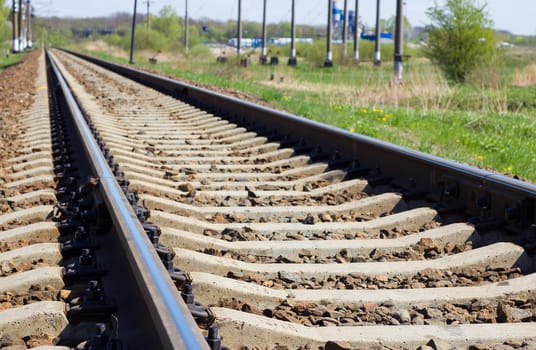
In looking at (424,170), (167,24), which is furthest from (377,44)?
(167,24)

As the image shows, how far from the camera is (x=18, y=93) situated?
52.7 feet

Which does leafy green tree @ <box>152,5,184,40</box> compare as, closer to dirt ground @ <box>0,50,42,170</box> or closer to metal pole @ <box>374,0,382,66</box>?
metal pole @ <box>374,0,382,66</box>

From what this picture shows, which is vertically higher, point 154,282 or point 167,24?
point 167,24

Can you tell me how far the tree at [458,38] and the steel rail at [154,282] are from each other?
90.8 ft

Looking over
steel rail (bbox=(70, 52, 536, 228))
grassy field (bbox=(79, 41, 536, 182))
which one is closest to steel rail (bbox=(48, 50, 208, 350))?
steel rail (bbox=(70, 52, 536, 228))

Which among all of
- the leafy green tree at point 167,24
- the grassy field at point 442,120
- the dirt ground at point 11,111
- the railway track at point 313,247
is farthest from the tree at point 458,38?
Result: the leafy green tree at point 167,24

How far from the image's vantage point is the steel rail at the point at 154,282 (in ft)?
6.93

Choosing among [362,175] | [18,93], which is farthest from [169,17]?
[362,175]

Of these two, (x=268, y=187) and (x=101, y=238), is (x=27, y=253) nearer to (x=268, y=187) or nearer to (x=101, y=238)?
(x=101, y=238)

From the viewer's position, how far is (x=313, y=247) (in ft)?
12.6

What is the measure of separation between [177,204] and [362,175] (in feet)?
5.12

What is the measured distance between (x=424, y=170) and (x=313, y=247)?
1416mm

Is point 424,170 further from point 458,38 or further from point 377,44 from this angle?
point 377,44

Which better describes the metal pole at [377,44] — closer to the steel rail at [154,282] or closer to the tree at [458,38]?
the tree at [458,38]
